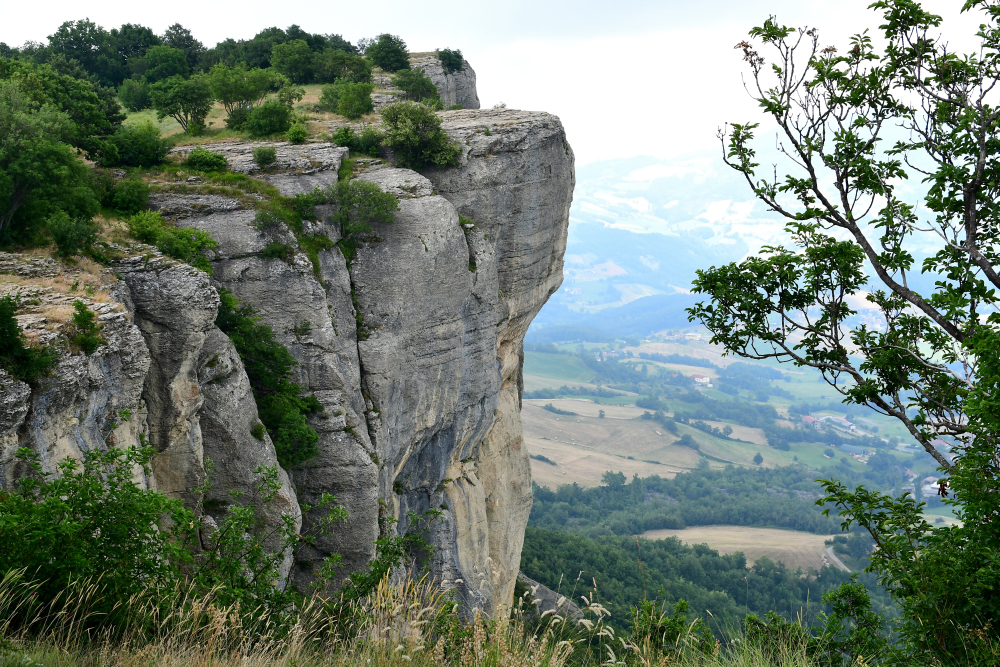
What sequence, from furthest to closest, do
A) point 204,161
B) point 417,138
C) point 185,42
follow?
point 185,42
point 417,138
point 204,161

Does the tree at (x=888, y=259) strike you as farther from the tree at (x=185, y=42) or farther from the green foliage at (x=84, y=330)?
the tree at (x=185, y=42)

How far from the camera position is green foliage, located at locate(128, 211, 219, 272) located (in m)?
19.5

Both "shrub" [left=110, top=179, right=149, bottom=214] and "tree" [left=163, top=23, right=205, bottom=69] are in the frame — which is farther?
"tree" [left=163, top=23, right=205, bottom=69]

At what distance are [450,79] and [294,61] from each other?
11.5 metres

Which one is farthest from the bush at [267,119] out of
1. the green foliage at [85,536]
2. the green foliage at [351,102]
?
the green foliage at [85,536]

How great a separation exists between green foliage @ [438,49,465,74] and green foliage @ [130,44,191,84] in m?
17.4

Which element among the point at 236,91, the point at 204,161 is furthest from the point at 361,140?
the point at 236,91

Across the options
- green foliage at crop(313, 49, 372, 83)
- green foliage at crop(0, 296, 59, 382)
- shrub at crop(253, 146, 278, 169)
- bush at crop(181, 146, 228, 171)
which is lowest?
green foliage at crop(0, 296, 59, 382)

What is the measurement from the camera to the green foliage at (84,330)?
47.1 feet

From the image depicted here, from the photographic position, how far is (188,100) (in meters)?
31.8

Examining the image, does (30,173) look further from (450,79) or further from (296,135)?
(450,79)

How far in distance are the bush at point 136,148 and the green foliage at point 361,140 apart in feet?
24.9

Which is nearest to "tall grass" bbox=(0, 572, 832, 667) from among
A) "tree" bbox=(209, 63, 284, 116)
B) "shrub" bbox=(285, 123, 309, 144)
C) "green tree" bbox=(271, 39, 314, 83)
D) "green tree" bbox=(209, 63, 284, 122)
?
"shrub" bbox=(285, 123, 309, 144)

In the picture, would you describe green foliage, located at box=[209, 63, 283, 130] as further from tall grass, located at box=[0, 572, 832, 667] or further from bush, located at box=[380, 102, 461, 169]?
tall grass, located at box=[0, 572, 832, 667]
